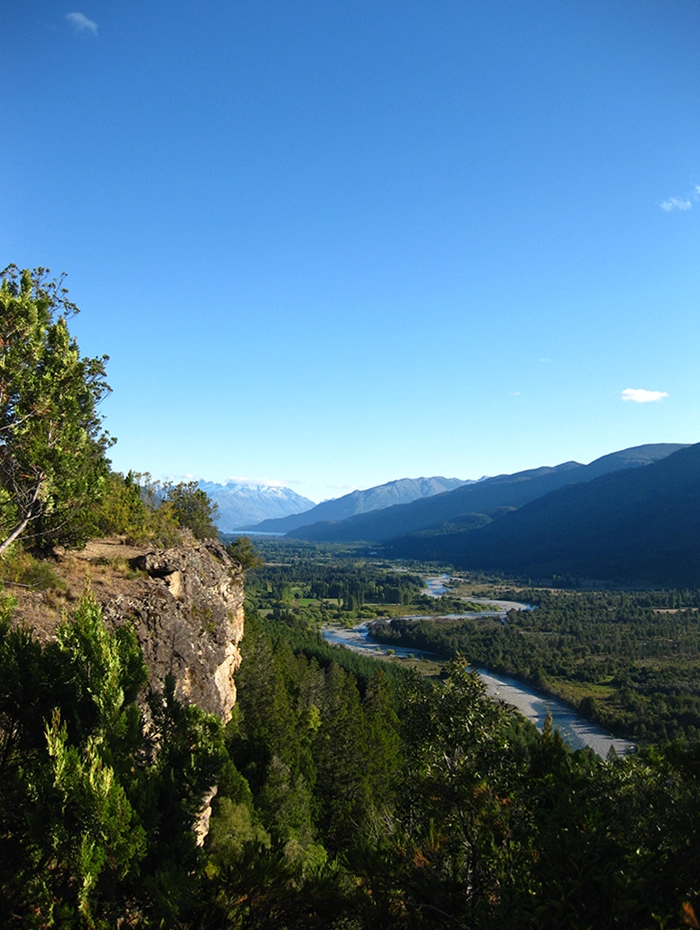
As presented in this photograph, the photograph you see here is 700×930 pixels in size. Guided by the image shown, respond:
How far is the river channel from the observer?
2616 inches

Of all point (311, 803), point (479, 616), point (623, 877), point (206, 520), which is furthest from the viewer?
point (479, 616)

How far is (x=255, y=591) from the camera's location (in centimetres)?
16738

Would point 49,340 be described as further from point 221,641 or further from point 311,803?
point 311,803

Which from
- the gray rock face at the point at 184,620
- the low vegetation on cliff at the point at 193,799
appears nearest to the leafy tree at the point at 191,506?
the gray rock face at the point at 184,620

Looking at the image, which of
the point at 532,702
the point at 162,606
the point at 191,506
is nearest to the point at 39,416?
the point at 162,606

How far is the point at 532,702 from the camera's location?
3342 inches

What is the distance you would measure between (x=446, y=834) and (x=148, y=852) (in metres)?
5.79

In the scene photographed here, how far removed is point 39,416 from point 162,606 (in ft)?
26.7

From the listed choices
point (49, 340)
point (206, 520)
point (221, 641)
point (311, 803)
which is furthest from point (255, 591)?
point (49, 340)

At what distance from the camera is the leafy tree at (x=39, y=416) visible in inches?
567

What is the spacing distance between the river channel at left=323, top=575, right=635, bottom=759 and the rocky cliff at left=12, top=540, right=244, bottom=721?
20568 millimetres

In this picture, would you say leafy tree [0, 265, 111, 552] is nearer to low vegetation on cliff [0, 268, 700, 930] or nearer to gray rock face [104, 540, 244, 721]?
low vegetation on cliff [0, 268, 700, 930]

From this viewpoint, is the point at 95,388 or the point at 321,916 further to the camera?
the point at 95,388

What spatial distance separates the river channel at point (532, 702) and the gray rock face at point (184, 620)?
20032 millimetres
